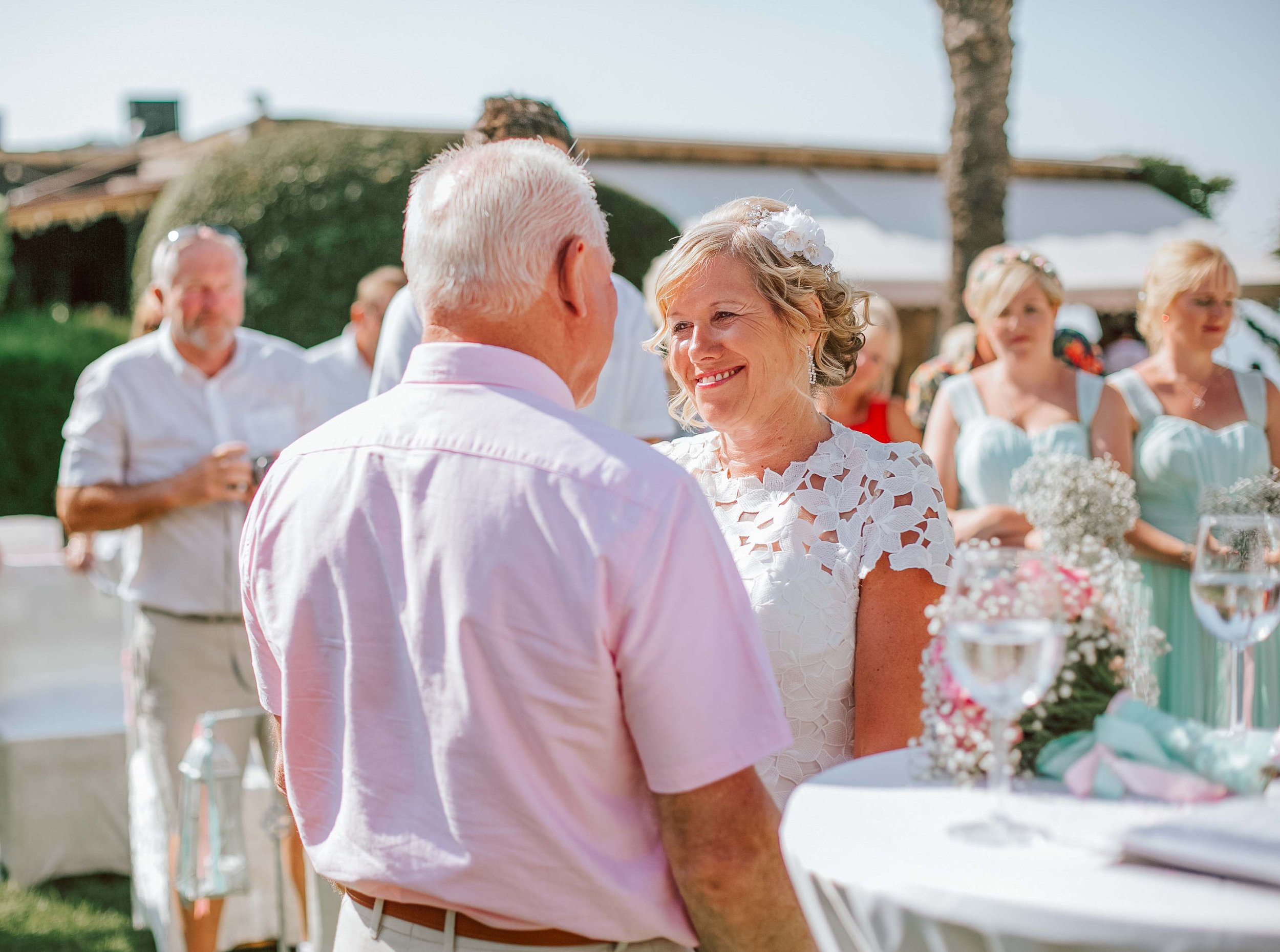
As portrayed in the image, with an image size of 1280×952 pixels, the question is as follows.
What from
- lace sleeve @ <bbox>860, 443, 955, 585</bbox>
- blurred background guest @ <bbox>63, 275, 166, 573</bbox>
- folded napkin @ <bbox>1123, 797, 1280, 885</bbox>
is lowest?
blurred background guest @ <bbox>63, 275, 166, 573</bbox>

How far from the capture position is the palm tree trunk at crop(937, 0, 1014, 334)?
31.6 ft

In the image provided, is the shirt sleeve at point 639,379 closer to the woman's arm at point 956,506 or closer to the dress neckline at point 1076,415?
the woman's arm at point 956,506

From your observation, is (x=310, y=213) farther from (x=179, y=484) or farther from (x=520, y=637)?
(x=520, y=637)

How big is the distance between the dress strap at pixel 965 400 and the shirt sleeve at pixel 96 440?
10.0ft

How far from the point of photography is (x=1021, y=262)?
4633mm

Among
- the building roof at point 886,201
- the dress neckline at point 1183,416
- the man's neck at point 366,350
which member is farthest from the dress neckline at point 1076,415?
the building roof at point 886,201

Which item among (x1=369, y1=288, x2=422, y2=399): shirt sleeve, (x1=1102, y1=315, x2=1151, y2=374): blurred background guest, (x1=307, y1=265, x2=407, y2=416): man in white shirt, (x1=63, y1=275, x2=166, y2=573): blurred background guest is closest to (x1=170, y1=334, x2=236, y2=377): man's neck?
(x1=369, y1=288, x2=422, y2=399): shirt sleeve

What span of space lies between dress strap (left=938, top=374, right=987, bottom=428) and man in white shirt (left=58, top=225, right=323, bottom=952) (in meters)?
2.51

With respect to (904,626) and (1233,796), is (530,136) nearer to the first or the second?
(904,626)

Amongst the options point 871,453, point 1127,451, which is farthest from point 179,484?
point 1127,451

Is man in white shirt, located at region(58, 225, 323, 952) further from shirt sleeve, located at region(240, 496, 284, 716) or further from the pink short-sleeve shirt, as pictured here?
the pink short-sleeve shirt

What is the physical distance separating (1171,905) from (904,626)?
1.07m

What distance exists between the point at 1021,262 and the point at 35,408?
1326cm

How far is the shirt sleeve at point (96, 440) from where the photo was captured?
4.08 m
